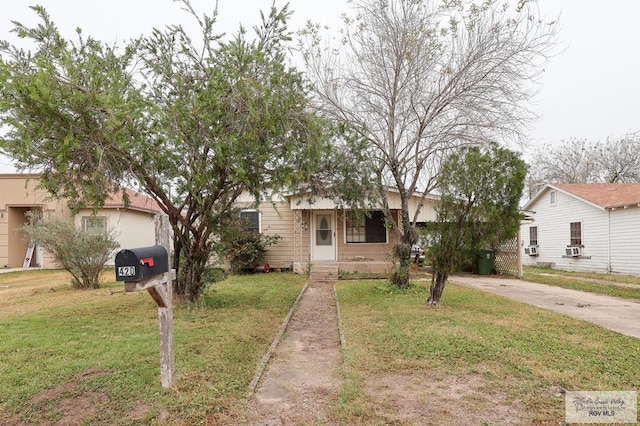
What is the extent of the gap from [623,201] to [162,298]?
17.5 metres

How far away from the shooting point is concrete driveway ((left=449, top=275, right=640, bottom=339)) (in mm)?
6918

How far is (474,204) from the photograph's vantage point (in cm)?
766

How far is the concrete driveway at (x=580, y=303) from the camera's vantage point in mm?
6918

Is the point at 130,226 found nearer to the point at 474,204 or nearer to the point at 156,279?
the point at 474,204

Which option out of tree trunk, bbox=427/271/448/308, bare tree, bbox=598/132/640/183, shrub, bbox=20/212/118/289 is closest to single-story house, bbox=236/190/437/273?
shrub, bbox=20/212/118/289

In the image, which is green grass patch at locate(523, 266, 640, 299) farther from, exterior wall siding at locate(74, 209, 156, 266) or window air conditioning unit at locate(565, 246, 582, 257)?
exterior wall siding at locate(74, 209, 156, 266)

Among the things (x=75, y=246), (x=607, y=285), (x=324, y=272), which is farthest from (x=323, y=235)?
(x=607, y=285)

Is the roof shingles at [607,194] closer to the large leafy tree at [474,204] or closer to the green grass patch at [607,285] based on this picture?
the green grass patch at [607,285]

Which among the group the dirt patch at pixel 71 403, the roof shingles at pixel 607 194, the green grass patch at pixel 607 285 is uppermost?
the roof shingles at pixel 607 194

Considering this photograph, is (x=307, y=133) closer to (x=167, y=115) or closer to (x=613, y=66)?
(x=167, y=115)

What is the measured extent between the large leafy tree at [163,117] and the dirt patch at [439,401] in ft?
11.6

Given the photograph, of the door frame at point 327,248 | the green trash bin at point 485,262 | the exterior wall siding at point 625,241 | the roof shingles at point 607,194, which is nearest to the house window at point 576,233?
the roof shingles at point 607,194

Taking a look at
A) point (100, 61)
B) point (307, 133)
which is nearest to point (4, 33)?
point (100, 61)

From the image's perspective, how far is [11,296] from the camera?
34.4 ft
